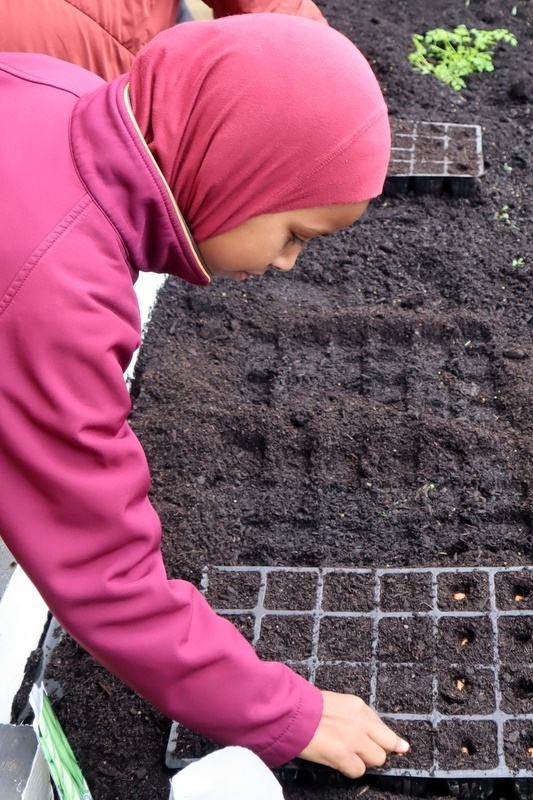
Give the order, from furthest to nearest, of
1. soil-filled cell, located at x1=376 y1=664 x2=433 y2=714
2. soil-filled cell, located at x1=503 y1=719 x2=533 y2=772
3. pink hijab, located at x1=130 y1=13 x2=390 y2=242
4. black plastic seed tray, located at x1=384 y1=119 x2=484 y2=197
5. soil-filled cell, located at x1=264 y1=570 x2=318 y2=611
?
black plastic seed tray, located at x1=384 y1=119 x2=484 y2=197
soil-filled cell, located at x1=264 y1=570 x2=318 y2=611
soil-filled cell, located at x1=376 y1=664 x2=433 y2=714
soil-filled cell, located at x1=503 y1=719 x2=533 y2=772
pink hijab, located at x1=130 y1=13 x2=390 y2=242

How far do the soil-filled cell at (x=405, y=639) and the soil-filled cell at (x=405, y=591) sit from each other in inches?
1.3

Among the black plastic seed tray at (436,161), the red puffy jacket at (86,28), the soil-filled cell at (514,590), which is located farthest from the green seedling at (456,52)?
the soil-filled cell at (514,590)

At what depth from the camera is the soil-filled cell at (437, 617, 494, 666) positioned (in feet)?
5.67

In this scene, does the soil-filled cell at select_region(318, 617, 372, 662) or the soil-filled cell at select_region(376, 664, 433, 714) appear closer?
the soil-filled cell at select_region(376, 664, 433, 714)

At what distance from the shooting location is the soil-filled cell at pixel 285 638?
5.84 feet

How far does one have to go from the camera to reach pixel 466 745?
1607 millimetres

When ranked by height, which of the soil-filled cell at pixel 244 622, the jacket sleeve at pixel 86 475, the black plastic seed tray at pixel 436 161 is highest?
the jacket sleeve at pixel 86 475

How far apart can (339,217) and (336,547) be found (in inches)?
37.9

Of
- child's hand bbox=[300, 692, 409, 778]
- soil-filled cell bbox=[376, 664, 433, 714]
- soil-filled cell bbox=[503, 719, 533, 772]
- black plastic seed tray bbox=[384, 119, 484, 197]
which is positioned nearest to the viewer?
child's hand bbox=[300, 692, 409, 778]

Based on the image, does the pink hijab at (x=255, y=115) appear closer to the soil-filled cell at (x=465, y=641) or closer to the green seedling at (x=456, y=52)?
the soil-filled cell at (x=465, y=641)

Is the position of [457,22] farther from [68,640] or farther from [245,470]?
[68,640]

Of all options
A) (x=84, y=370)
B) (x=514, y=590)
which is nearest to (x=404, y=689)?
(x=514, y=590)

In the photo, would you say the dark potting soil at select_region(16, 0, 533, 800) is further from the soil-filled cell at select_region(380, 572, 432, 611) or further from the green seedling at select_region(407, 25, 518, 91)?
the green seedling at select_region(407, 25, 518, 91)

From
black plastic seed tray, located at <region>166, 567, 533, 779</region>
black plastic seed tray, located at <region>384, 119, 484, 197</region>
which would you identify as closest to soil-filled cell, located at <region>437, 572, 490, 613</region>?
black plastic seed tray, located at <region>166, 567, 533, 779</region>
